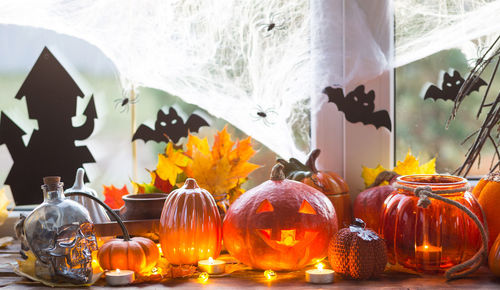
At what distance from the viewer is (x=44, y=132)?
1.59m

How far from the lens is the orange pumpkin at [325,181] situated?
4.69 feet

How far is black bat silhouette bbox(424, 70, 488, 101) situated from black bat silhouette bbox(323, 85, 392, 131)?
0.14 metres

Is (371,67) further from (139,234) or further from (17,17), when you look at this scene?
(17,17)

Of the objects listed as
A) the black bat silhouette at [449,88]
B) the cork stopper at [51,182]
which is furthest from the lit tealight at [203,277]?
the black bat silhouette at [449,88]

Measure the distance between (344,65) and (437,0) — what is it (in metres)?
0.31

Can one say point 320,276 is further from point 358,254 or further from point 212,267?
point 212,267

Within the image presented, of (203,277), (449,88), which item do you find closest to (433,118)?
(449,88)

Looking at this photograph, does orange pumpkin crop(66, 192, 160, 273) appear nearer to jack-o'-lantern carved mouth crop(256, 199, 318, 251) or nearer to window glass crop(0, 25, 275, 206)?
jack-o'-lantern carved mouth crop(256, 199, 318, 251)

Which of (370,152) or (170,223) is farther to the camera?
(370,152)

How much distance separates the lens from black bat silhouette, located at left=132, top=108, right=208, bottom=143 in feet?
5.24

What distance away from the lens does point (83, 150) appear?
160 cm

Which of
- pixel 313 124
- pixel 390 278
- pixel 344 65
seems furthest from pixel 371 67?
pixel 390 278

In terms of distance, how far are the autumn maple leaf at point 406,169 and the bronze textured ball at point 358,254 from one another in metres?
0.38

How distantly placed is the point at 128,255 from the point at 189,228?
140 mm
